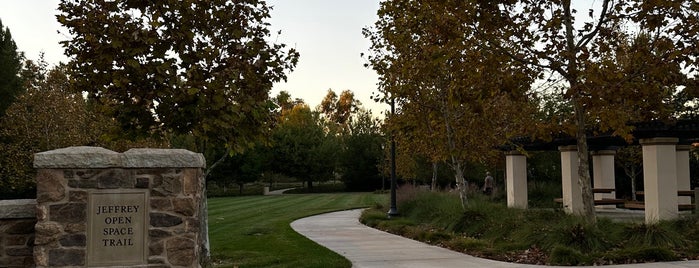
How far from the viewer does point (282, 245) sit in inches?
523

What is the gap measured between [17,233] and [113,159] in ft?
5.86

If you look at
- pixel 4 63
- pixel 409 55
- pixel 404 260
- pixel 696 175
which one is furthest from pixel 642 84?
pixel 4 63

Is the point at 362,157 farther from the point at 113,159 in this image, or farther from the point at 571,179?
the point at 113,159

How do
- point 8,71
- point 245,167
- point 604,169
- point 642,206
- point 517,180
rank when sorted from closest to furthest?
point 642,206 < point 517,180 < point 604,169 < point 8,71 < point 245,167

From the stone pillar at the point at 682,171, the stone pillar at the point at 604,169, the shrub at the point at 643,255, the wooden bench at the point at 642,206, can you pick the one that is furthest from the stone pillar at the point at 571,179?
the shrub at the point at 643,255

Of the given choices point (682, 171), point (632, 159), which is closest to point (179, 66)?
point (682, 171)

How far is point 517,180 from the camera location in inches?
819

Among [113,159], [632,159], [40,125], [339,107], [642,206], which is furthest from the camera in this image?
[339,107]

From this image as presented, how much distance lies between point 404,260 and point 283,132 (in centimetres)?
4741

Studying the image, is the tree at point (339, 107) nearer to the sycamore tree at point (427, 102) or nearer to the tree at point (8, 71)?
the tree at point (8, 71)

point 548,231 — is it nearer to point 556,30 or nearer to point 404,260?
point 404,260

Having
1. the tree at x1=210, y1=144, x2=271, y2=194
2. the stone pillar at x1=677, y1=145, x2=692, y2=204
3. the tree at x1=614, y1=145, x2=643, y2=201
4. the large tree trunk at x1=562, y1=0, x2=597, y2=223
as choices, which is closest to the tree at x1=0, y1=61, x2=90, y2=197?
the large tree trunk at x1=562, y1=0, x2=597, y2=223

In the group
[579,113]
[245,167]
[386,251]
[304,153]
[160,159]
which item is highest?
[304,153]

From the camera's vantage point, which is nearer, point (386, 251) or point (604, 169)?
point (386, 251)
